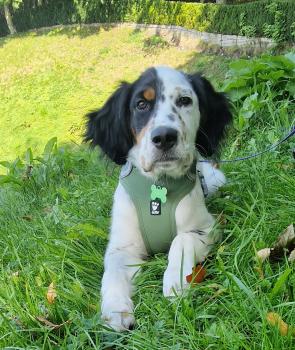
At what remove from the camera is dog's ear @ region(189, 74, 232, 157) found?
9.68 ft

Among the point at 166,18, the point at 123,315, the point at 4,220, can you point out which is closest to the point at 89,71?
the point at 166,18

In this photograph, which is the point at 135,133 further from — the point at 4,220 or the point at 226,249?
the point at 4,220

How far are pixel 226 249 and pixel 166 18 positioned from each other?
15264 mm

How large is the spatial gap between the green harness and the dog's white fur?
4cm

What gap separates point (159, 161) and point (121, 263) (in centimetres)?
57

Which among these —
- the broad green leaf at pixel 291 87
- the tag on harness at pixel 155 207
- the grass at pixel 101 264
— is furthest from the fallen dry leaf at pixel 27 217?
the broad green leaf at pixel 291 87

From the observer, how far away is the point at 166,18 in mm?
16938

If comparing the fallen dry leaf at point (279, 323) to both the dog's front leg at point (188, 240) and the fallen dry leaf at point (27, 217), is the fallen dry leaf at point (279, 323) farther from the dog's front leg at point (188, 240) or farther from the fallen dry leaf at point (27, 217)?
the fallen dry leaf at point (27, 217)

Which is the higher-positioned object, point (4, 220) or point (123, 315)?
point (123, 315)

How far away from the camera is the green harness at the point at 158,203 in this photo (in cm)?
278

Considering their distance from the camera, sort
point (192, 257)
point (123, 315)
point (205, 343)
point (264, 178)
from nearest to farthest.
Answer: point (205, 343) → point (123, 315) → point (192, 257) → point (264, 178)

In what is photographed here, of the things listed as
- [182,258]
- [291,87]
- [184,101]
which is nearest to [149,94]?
[184,101]

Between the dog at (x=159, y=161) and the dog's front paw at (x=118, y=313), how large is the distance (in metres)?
0.04

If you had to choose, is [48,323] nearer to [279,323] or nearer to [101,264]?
[101,264]
